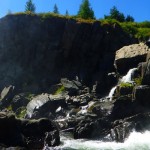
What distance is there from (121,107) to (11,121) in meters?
19.7

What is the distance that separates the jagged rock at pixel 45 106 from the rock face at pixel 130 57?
16.1 meters

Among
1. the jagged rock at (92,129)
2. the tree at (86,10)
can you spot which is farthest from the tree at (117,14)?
the jagged rock at (92,129)

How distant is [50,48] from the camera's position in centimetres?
9181

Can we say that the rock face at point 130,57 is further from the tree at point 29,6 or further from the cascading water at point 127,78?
the tree at point 29,6

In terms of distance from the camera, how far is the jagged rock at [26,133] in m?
43.7

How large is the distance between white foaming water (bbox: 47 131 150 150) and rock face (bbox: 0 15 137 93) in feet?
121

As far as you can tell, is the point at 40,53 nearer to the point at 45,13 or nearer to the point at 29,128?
the point at 45,13

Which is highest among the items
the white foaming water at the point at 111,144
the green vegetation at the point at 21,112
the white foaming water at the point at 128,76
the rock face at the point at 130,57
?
the rock face at the point at 130,57

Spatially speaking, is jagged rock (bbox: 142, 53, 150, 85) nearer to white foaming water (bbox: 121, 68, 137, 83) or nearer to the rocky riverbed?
the rocky riverbed

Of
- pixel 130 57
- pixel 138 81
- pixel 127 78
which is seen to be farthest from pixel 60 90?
pixel 138 81

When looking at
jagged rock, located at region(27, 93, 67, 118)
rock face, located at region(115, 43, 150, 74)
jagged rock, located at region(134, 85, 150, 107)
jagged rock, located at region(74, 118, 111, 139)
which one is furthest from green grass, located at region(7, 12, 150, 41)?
jagged rock, located at region(74, 118, 111, 139)

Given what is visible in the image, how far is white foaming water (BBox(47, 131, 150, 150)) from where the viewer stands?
147ft

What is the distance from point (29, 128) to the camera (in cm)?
4959

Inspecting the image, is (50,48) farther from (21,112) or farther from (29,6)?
(29,6)
